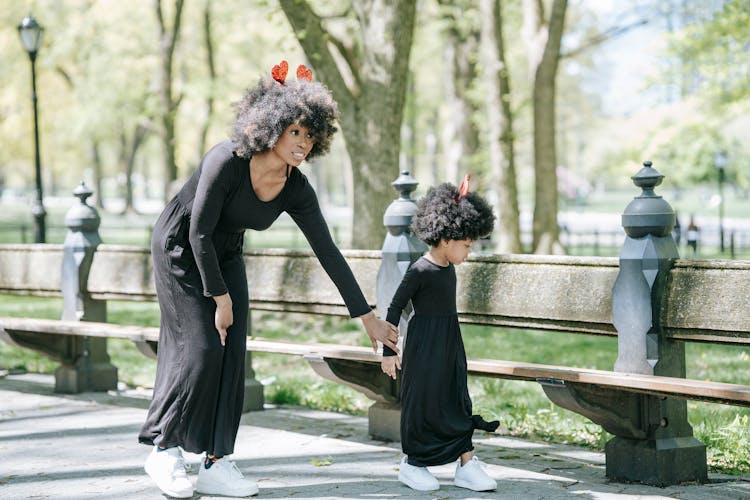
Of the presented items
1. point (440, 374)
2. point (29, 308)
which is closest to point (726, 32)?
point (29, 308)

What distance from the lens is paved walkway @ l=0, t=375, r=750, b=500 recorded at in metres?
4.55

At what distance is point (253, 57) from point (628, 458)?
3614 cm

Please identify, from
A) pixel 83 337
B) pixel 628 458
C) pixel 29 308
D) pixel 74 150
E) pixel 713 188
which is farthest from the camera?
pixel 713 188

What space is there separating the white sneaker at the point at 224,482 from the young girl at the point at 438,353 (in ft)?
2.32

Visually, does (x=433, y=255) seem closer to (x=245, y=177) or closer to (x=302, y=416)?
(x=245, y=177)

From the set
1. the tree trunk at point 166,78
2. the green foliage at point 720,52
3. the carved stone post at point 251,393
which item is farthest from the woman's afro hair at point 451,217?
the tree trunk at point 166,78

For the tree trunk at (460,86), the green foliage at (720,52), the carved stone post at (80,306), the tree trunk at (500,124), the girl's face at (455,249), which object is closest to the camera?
the girl's face at (455,249)

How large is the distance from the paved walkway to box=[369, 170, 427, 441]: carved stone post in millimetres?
135

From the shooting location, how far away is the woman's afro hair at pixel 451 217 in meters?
4.61

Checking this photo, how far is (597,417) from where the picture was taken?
461 cm

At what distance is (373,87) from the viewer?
10.8 m

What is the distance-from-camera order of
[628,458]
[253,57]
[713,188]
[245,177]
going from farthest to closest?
[713,188]
[253,57]
[628,458]
[245,177]

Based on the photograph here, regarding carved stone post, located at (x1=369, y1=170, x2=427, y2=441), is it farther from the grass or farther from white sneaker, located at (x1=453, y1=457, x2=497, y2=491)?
white sneaker, located at (x1=453, y1=457, x2=497, y2=491)

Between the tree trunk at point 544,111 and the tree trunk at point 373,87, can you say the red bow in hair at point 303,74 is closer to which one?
the tree trunk at point 373,87
